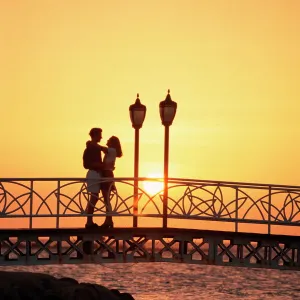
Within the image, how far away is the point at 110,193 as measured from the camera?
33438 millimetres

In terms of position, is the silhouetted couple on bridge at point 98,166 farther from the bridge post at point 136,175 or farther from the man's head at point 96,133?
the bridge post at point 136,175

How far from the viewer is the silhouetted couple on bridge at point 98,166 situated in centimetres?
3231

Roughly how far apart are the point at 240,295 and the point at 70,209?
71.0m

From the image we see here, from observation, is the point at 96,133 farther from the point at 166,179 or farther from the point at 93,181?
the point at 166,179

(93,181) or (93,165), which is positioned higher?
(93,165)

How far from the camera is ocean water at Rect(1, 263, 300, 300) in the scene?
105m

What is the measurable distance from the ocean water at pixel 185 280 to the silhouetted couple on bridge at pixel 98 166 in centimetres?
6331

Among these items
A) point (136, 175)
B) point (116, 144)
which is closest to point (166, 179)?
point (136, 175)

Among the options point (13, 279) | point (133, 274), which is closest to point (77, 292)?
point (13, 279)

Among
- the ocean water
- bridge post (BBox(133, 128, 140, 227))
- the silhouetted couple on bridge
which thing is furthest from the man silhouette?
the ocean water

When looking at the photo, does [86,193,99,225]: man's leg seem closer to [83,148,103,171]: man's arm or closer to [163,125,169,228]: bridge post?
[83,148,103,171]: man's arm

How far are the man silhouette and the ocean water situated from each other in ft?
208

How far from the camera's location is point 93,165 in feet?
107

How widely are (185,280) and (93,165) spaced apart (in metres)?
88.5
